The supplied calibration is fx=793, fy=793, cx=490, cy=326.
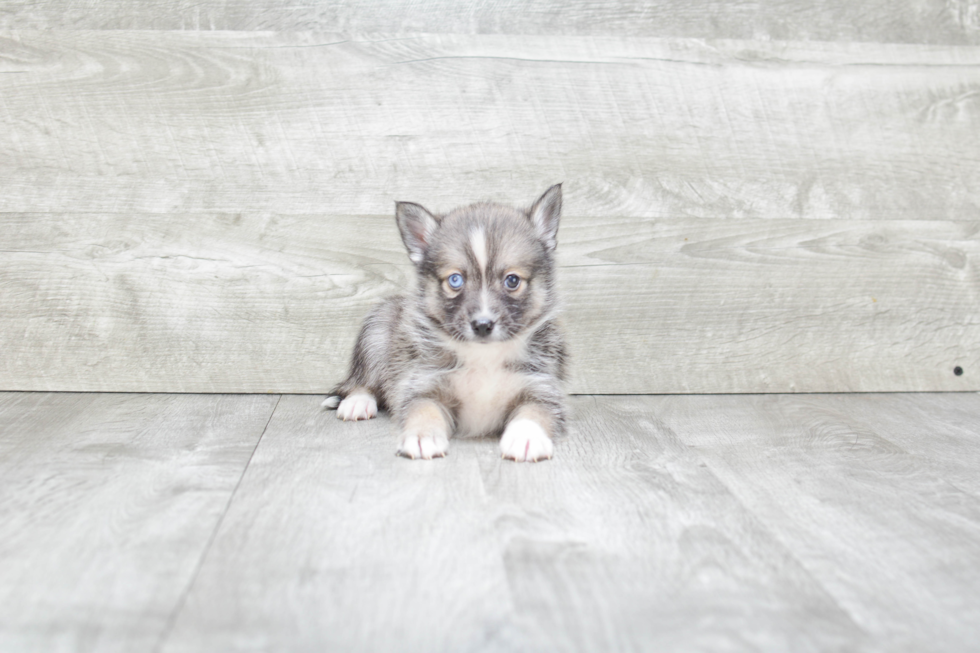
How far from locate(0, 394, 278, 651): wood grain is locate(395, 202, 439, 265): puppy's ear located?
747 millimetres

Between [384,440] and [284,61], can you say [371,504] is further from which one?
[284,61]

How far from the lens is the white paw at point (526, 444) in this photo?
2.15 metres

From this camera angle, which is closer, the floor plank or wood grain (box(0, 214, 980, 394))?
the floor plank

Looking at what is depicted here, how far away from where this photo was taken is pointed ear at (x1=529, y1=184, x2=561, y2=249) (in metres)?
2.46

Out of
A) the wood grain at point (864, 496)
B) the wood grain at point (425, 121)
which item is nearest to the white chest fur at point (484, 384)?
the wood grain at point (864, 496)

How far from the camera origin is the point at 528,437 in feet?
7.19

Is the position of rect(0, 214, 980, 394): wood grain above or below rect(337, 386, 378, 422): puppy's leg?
above

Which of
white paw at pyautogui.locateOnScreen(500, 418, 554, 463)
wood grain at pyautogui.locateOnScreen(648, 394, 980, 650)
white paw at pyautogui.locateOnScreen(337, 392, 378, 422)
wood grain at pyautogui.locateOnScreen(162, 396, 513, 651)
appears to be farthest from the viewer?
white paw at pyautogui.locateOnScreen(337, 392, 378, 422)

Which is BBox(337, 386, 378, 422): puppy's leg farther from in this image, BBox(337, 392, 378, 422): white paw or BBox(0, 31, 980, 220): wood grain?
BBox(0, 31, 980, 220): wood grain

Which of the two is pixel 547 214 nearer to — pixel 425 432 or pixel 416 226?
pixel 416 226

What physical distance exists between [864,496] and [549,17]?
202 centimetres

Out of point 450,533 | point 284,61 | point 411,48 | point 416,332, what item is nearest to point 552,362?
point 416,332

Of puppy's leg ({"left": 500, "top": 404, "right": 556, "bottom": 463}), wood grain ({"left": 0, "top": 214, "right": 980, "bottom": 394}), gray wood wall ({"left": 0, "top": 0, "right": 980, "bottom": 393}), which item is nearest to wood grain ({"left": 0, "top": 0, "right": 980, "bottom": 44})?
gray wood wall ({"left": 0, "top": 0, "right": 980, "bottom": 393})

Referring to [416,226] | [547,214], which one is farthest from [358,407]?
[547,214]
